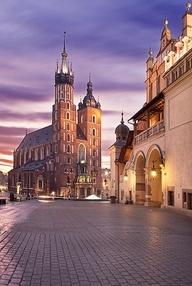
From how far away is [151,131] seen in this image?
1452 inches

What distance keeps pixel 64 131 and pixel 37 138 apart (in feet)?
95.8

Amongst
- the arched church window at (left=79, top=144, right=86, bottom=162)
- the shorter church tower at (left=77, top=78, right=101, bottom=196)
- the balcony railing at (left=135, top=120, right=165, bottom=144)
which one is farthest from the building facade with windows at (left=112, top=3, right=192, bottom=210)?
the arched church window at (left=79, top=144, right=86, bottom=162)

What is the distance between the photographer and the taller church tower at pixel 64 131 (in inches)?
5256

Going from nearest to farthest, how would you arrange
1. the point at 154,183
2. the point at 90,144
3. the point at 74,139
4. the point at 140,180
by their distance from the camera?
the point at 154,183 < the point at 140,180 < the point at 74,139 < the point at 90,144

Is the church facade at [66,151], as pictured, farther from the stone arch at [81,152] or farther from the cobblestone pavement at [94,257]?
the cobblestone pavement at [94,257]

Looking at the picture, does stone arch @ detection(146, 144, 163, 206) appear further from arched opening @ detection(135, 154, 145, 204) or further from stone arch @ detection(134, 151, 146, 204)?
arched opening @ detection(135, 154, 145, 204)

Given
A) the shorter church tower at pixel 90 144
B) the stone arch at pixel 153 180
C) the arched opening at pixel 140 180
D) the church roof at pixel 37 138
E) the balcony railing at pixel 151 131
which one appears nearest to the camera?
the balcony railing at pixel 151 131

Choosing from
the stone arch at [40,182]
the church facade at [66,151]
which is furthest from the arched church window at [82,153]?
the stone arch at [40,182]

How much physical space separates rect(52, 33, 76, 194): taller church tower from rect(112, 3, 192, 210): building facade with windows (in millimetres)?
88546

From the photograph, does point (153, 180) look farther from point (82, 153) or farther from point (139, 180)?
point (82, 153)

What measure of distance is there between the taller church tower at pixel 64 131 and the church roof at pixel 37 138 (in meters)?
12.6

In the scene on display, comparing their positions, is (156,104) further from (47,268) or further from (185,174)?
(47,268)

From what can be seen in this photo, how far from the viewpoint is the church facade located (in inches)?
5290

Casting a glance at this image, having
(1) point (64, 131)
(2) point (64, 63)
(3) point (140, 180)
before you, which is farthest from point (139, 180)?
(2) point (64, 63)
